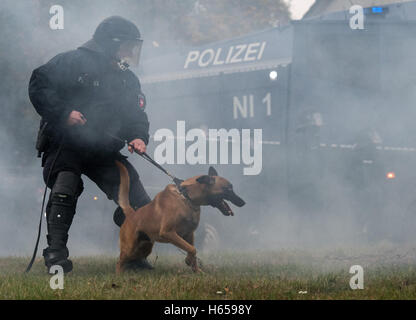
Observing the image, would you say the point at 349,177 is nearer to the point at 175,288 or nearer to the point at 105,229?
the point at 105,229

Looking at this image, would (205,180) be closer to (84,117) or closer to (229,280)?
(229,280)

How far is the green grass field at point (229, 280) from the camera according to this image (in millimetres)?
4453

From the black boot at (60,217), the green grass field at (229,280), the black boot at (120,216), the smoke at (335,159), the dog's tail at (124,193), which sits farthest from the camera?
the smoke at (335,159)

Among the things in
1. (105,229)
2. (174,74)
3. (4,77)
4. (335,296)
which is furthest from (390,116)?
(4,77)

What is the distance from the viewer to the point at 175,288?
464 centimetres

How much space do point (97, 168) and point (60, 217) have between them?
49cm

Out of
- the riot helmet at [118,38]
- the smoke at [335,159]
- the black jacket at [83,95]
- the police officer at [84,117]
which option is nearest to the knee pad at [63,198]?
the police officer at [84,117]

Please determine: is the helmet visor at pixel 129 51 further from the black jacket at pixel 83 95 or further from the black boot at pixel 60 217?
the black boot at pixel 60 217

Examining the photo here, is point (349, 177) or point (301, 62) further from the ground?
point (301, 62)

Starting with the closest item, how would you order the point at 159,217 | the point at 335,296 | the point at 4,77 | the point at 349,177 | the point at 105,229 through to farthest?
the point at 335,296, the point at 159,217, the point at 349,177, the point at 105,229, the point at 4,77

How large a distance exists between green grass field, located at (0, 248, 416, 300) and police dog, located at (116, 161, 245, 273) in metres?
0.25

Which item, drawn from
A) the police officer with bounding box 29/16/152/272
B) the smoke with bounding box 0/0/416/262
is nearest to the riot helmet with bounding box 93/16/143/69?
the police officer with bounding box 29/16/152/272

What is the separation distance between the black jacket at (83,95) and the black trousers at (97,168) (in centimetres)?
8

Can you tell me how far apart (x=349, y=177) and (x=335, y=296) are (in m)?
5.22
